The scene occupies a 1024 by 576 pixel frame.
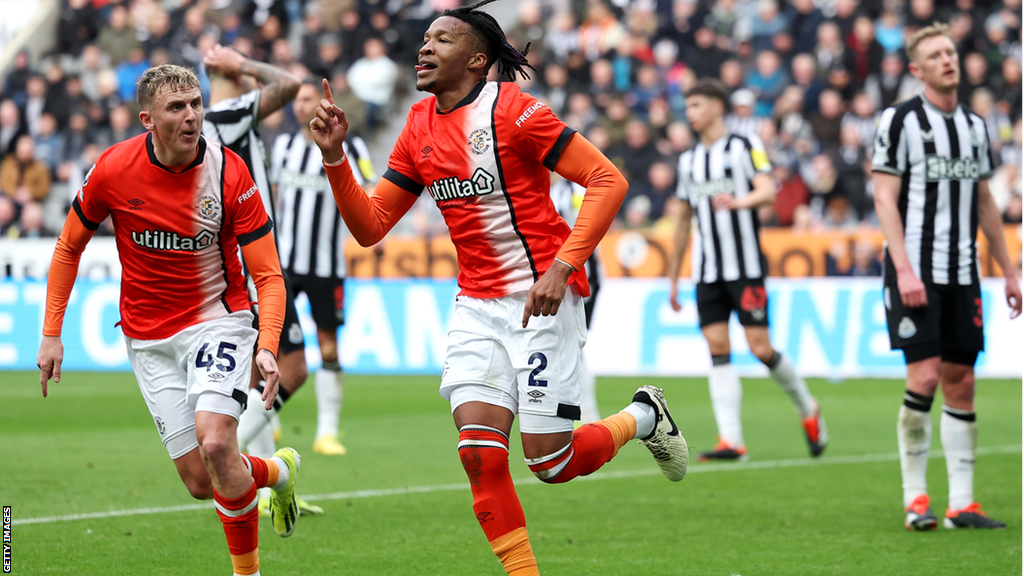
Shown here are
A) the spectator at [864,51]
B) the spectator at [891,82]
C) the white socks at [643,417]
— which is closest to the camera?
the white socks at [643,417]

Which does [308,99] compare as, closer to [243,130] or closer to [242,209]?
[243,130]

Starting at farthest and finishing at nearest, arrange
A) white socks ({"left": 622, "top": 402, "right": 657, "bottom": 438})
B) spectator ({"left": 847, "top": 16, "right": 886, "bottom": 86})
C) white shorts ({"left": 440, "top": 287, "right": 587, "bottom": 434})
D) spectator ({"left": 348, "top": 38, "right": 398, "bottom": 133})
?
spectator ({"left": 348, "top": 38, "right": 398, "bottom": 133}) → spectator ({"left": 847, "top": 16, "right": 886, "bottom": 86}) → white socks ({"left": 622, "top": 402, "right": 657, "bottom": 438}) → white shorts ({"left": 440, "top": 287, "right": 587, "bottom": 434})

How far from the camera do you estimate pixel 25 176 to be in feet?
65.0

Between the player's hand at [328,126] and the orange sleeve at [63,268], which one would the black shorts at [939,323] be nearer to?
the player's hand at [328,126]

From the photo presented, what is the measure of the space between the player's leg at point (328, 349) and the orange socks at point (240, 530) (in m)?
4.34

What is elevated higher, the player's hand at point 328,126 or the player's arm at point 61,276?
the player's hand at point 328,126

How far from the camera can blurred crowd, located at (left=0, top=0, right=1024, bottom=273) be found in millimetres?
16969

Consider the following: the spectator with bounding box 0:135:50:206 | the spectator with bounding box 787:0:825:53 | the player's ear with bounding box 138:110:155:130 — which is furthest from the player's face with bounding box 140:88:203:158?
the spectator with bounding box 0:135:50:206

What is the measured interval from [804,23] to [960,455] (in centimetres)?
1351

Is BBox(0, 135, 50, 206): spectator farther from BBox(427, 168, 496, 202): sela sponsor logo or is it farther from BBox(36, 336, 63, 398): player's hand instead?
BBox(427, 168, 496, 202): sela sponsor logo

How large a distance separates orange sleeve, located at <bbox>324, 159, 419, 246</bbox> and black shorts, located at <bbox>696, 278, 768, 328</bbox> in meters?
4.74

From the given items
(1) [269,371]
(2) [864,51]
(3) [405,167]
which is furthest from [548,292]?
(2) [864,51]

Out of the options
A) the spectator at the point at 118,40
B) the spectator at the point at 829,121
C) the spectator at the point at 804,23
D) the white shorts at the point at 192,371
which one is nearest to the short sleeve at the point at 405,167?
the white shorts at the point at 192,371

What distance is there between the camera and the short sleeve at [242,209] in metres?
4.87
